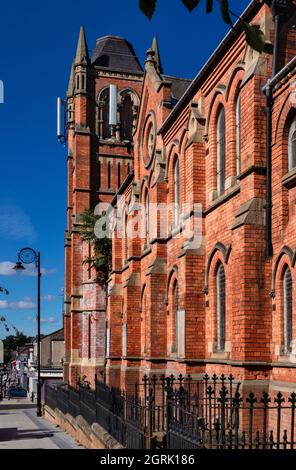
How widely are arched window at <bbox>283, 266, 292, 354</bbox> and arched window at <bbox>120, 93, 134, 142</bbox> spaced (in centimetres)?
3442

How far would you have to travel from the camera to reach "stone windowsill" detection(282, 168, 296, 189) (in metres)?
13.1

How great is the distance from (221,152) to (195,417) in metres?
9.78

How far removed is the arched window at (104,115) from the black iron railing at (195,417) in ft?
90.5

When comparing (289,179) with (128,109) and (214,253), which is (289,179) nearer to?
(214,253)

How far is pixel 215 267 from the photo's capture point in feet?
58.6

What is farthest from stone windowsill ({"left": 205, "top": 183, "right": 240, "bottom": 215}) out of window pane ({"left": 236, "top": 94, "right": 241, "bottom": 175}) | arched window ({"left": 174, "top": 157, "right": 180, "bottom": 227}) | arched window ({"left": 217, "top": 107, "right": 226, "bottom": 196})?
arched window ({"left": 174, "top": 157, "right": 180, "bottom": 227})

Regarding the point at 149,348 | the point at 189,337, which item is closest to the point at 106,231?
the point at 149,348

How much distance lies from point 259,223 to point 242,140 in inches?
87.6

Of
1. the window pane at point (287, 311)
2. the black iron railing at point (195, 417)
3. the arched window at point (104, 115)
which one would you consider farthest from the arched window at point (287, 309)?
the arched window at point (104, 115)

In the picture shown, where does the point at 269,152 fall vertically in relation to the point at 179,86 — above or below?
below

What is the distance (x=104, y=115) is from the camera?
46312mm

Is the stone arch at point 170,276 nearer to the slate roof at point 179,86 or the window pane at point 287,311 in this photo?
the window pane at point 287,311

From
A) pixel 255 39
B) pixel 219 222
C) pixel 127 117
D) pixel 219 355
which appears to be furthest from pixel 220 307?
pixel 127 117
